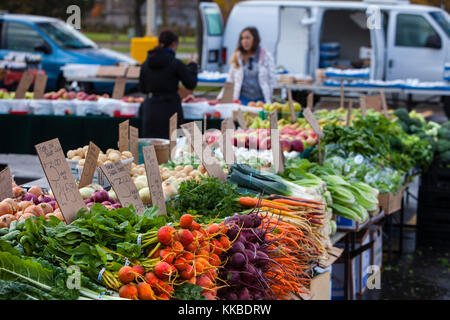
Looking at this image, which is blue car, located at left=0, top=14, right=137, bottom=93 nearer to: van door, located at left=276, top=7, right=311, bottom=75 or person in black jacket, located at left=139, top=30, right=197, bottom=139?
van door, located at left=276, top=7, right=311, bottom=75

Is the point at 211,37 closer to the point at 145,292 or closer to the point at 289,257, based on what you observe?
the point at 289,257

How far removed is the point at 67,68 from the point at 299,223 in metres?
9.42

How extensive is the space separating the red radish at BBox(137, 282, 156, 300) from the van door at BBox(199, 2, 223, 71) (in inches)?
451

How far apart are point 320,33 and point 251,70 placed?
21.2 feet

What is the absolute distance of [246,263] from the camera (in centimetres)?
267

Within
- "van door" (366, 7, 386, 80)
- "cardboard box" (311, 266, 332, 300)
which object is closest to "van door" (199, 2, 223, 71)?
"van door" (366, 7, 386, 80)

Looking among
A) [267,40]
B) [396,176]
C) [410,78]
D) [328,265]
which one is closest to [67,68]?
[267,40]

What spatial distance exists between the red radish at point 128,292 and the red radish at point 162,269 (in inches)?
4.1

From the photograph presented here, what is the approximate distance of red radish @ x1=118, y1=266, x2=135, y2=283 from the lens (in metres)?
2.33

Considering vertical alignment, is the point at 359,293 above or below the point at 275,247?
below

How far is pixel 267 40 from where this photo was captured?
44.4 feet
